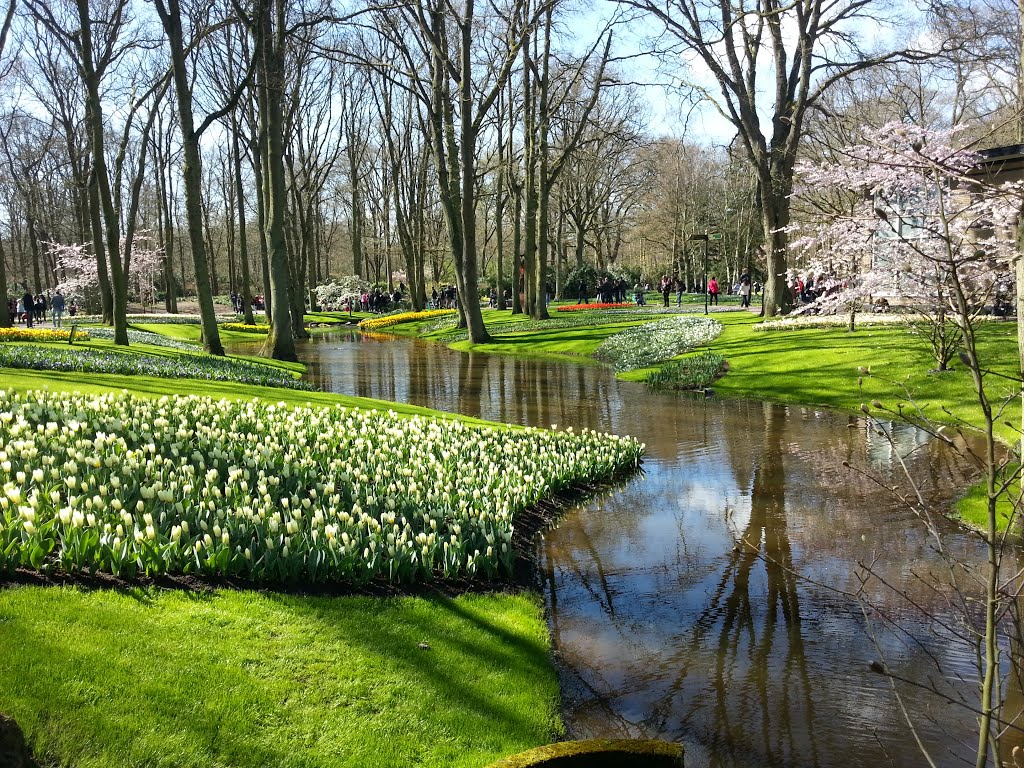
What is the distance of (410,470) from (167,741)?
172 inches

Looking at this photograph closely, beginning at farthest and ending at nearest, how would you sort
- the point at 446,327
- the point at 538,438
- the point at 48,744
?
the point at 446,327 → the point at 538,438 → the point at 48,744

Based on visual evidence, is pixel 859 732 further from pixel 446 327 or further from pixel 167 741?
pixel 446 327

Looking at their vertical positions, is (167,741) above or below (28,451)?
below

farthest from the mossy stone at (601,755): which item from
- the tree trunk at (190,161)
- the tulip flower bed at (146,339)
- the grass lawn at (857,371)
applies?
the tulip flower bed at (146,339)

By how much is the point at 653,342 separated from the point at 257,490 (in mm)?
16353

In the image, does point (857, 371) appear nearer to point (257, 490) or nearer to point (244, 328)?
point (257, 490)

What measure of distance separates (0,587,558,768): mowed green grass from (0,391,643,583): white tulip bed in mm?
358

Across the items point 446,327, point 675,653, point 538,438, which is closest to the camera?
point 675,653

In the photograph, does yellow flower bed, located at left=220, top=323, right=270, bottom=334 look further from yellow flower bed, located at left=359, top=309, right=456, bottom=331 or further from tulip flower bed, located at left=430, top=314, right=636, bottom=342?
tulip flower bed, located at left=430, top=314, right=636, bottom=342

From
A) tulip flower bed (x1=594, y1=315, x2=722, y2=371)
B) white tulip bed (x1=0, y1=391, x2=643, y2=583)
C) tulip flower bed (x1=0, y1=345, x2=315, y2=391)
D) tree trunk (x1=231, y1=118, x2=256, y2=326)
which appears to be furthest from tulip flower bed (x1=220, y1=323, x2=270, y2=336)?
white tulip bed (x1=0, y1=391, x2=643, y2=583)

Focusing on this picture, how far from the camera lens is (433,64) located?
26891 mm

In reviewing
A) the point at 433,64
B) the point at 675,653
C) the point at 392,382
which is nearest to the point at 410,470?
the point at 675,653

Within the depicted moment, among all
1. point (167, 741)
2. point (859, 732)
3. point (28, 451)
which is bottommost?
point (859, 732)

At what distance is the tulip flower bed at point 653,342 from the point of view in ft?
66.0
